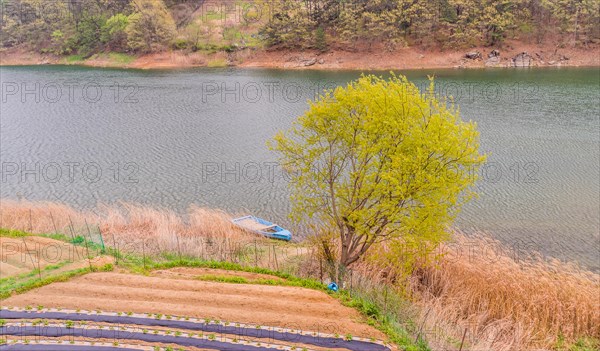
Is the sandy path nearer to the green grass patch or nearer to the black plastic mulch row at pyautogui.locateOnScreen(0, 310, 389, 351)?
the black plastic mulch row at pyautogui.locateOnScreen(0, 310, 389, 351)

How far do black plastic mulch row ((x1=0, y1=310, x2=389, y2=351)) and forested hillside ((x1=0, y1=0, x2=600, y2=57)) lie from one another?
69.3 meters

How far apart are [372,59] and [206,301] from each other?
226 feet

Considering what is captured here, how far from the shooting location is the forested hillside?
77.8 metres

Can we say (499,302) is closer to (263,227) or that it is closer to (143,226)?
(263,227)

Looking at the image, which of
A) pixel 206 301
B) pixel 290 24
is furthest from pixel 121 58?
pixel 206 301

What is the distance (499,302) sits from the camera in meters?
19.4

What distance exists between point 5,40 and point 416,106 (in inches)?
4092

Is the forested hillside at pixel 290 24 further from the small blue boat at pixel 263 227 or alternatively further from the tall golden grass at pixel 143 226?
the tall golden grass at pixel 143 226

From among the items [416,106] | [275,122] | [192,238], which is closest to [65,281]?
[192,238]

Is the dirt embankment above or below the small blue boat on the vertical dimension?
above

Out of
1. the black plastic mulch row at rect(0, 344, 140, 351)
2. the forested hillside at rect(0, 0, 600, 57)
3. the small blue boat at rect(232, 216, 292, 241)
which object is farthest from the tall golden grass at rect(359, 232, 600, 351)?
the forested hillside at rect(0, 0, 600, 57)

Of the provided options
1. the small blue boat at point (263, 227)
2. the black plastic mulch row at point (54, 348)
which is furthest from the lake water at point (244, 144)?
the black plastic mulch row at point (54, 348)

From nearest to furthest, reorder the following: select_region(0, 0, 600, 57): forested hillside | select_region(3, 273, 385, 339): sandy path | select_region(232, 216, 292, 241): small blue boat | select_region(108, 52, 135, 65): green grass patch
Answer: select_region(3, 273, 385, 339): sandy path, select_region(232, 216, 292, 241): small blue boat, select_region(0, 0, 600, 57): forested hillside, select_region(108, 52, 135, 65): green grass patch

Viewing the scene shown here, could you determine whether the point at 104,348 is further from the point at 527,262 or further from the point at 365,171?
the point at 527,262
